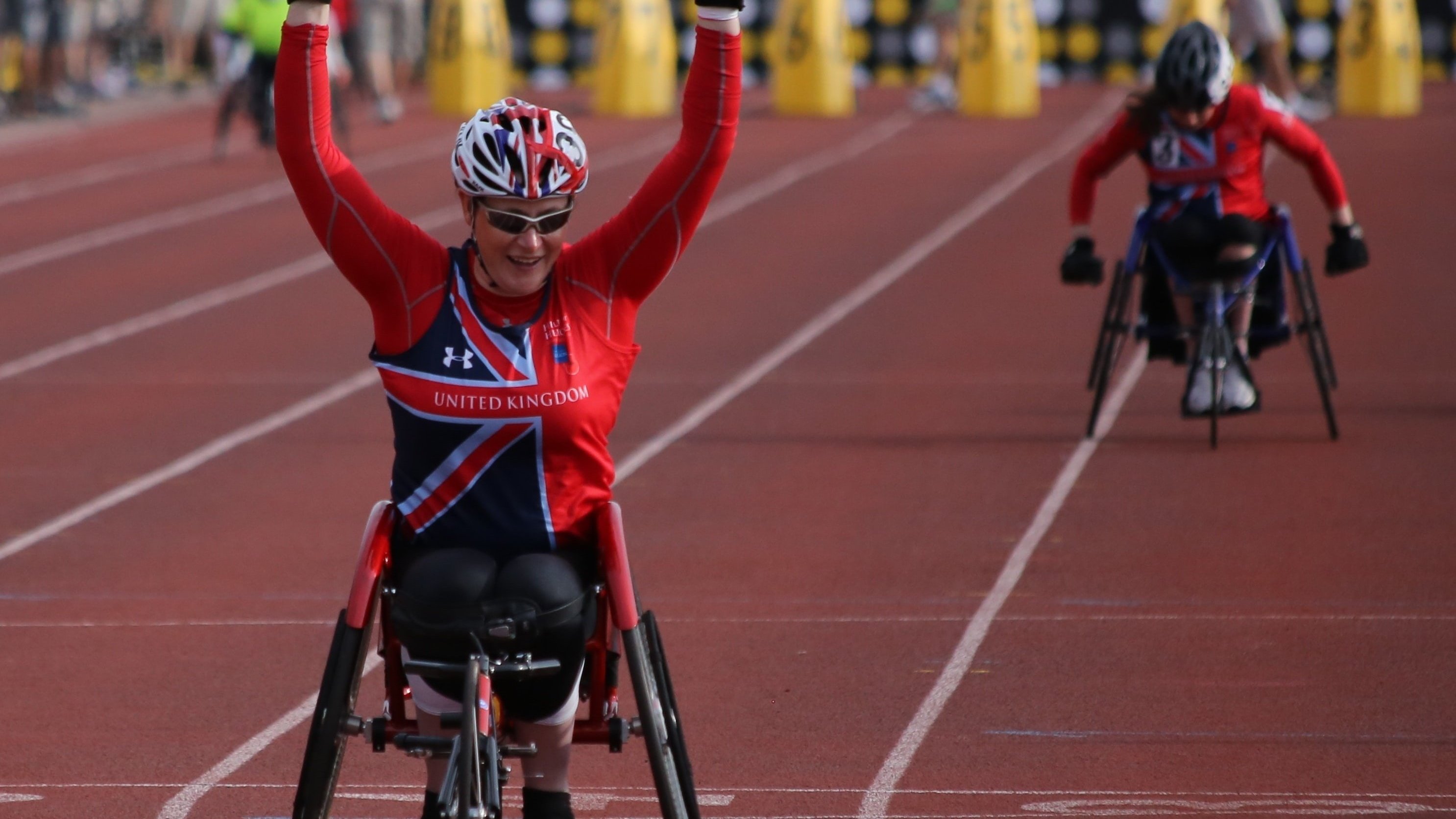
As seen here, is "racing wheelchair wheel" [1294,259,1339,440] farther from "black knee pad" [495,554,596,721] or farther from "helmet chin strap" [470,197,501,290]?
"black knee pad" [495,554,596,721]

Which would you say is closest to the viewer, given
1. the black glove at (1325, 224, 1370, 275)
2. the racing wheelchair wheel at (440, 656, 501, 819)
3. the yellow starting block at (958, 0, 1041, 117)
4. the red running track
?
the racing wheelchair wheel at (440, 656, 501, 819)

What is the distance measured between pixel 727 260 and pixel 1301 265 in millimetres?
7908

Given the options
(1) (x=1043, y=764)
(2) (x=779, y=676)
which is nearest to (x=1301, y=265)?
(2) (x=779, y=676)

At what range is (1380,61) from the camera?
28.4 meters

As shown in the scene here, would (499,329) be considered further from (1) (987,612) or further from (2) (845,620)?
(1) (987,612)

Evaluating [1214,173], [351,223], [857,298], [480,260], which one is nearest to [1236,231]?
[1214,173]

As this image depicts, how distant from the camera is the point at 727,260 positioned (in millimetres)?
18578

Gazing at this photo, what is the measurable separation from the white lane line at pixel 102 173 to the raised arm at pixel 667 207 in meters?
18.2

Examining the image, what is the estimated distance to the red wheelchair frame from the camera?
4340mm

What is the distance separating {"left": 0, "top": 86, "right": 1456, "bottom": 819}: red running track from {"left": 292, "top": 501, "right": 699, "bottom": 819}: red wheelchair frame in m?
1.42

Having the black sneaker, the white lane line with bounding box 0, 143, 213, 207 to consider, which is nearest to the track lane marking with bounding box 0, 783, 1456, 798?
the black sneaker

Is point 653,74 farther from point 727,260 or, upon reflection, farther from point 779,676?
point 779,676

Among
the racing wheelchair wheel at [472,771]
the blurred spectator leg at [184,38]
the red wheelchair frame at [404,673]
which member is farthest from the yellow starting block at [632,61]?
the racing wheelchair wheel at [472,771]

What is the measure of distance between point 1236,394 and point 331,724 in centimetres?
736
